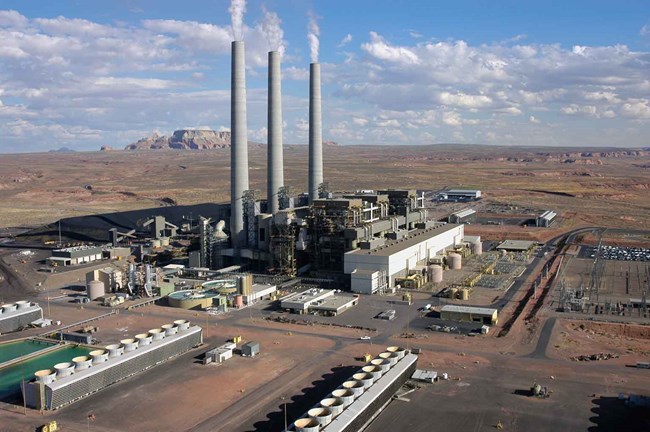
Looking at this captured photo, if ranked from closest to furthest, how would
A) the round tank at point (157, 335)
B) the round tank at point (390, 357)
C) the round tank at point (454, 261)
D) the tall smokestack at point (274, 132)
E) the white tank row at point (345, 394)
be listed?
the white tank row at point (345, 394) < the round tank at point (390, 357) < the round tank at point (157, 335) < the round tank at point (454, 261) < the tall smokestack at point (274, 132)

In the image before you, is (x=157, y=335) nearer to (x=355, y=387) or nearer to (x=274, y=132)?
(x=355, y=387)

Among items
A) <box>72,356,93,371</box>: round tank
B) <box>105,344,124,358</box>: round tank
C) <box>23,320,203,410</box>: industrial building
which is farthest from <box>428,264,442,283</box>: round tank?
<box>72,356,93,371</box>: round tank

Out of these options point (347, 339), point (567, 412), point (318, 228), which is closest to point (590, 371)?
point (567, 412)

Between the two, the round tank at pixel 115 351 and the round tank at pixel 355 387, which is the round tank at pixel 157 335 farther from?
the round tank at pixel 355 387

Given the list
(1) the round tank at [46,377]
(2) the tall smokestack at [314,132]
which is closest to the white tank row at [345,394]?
(1) the round tank at [46,377]

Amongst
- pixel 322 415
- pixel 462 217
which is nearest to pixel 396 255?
pixel 322 415

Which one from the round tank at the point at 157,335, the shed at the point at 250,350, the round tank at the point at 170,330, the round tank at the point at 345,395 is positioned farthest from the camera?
the round tank at the point at 170,330

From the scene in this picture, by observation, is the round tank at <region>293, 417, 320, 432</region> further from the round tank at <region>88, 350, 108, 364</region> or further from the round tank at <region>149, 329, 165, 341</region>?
the round tank at <region>149, 329, 165, 341</region>
